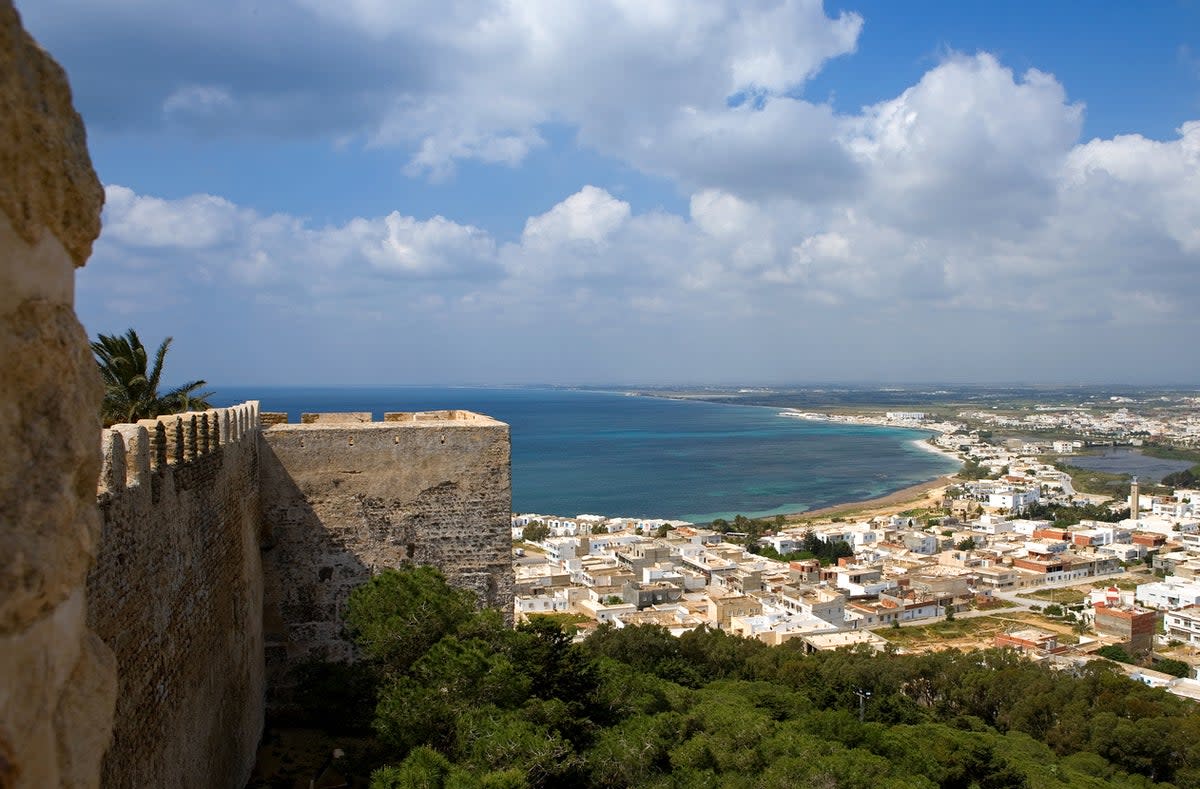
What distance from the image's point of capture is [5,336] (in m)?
1.35

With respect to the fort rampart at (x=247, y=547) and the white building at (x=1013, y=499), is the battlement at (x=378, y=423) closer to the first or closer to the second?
the fort rampart at (x=247, y=547)

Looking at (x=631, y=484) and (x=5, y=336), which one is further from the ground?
(x=5, y=336)

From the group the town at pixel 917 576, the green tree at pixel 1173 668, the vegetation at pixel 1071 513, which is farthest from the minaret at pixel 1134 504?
the green tree at pixel 1173 668

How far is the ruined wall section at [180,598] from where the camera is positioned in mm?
3580

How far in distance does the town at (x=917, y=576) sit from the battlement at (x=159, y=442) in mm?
21652

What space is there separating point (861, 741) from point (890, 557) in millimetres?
35819

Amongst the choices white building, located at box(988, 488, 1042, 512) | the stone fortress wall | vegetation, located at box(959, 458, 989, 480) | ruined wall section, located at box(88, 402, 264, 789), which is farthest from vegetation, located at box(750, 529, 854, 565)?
ruined wall section, located at box(88, 402, 264, 789)

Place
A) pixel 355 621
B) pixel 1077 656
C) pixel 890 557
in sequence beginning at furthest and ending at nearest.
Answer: pixel 890 557 → pixel 1077 656 → pixel 355 621

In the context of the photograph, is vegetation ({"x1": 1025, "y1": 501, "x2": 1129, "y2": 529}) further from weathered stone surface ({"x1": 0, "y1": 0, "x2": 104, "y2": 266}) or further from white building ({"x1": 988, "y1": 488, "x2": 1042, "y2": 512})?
weathered stone surface ({"x1": 0, "y1": 0, "x2": 104, "y2": 266})

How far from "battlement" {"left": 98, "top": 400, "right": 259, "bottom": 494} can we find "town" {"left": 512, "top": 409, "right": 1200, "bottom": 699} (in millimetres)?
21652

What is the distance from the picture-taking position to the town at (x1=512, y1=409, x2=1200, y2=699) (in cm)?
3231

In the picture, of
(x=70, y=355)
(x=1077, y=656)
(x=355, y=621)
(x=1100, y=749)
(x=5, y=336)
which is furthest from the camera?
(x=1077, y=656)

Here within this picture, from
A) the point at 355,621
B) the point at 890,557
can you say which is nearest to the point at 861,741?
the point at 355,621

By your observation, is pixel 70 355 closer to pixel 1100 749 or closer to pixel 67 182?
pixel 67 182
